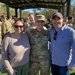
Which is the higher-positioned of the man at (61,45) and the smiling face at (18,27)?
the smiling face at (18,27)

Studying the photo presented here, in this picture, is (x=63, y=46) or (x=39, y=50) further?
(x=39, y=50)

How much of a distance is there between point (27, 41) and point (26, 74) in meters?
0.62

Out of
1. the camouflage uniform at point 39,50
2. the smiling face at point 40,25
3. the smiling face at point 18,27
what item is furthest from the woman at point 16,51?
the smiling face at point 40,25

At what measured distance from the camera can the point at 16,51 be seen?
4.13 metres

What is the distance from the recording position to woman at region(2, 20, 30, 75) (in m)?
4.13

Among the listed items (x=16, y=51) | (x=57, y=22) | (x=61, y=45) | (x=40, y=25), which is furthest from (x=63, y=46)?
(x=16, y=51)

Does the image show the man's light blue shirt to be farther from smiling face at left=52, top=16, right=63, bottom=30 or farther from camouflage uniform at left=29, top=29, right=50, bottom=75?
camouflage uniform at left=29, top=29, right=50, bottom=75

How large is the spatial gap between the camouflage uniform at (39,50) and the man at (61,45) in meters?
0.17

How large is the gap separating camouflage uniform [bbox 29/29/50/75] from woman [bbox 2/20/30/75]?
177 mm

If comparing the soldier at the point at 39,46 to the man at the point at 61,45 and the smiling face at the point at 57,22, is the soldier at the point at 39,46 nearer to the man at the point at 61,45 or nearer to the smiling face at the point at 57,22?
the man at the point at 61,45

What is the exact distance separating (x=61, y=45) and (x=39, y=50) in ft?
1.58

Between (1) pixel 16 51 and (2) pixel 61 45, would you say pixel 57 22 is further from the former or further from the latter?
(1) pixel 16 51

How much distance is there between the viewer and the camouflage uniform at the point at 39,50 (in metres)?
4.43

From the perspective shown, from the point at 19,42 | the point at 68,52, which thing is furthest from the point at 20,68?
the point at 68,52
